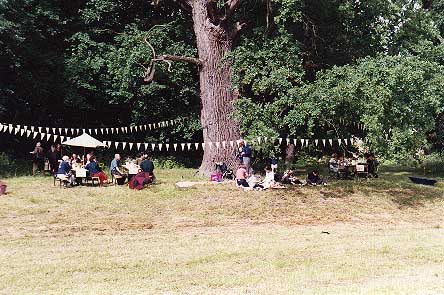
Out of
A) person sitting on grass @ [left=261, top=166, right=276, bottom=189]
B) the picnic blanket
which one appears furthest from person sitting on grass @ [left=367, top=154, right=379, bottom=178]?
the picnic blanket

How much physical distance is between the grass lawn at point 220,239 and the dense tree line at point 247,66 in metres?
2.33

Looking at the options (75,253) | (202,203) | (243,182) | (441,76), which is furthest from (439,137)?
(75,253)

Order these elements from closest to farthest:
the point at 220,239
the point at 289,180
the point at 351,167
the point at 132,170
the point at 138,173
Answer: the point at 220,239, the point at 138,173, the point at 132,170, the point at 289,180, the point at 351,167

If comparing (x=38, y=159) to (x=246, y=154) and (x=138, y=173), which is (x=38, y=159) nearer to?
(x=138, y=173)

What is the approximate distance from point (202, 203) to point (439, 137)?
17750mm

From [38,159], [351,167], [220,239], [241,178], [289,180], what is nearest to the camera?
[220,239]

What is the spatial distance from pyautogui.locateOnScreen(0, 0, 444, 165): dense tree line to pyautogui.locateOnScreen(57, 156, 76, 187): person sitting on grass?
492cm

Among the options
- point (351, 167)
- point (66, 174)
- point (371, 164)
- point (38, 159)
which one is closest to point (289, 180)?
point (351, 167)

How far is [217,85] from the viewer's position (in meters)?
21.6

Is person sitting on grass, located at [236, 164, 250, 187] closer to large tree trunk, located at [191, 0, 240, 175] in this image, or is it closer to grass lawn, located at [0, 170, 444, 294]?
grass lawn, located at [0, 170, 444, 294]

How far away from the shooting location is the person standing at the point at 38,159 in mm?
22453

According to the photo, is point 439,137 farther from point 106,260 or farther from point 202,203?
point 106,260

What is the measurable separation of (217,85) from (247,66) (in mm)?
1485

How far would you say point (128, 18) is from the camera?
28.9 meters
